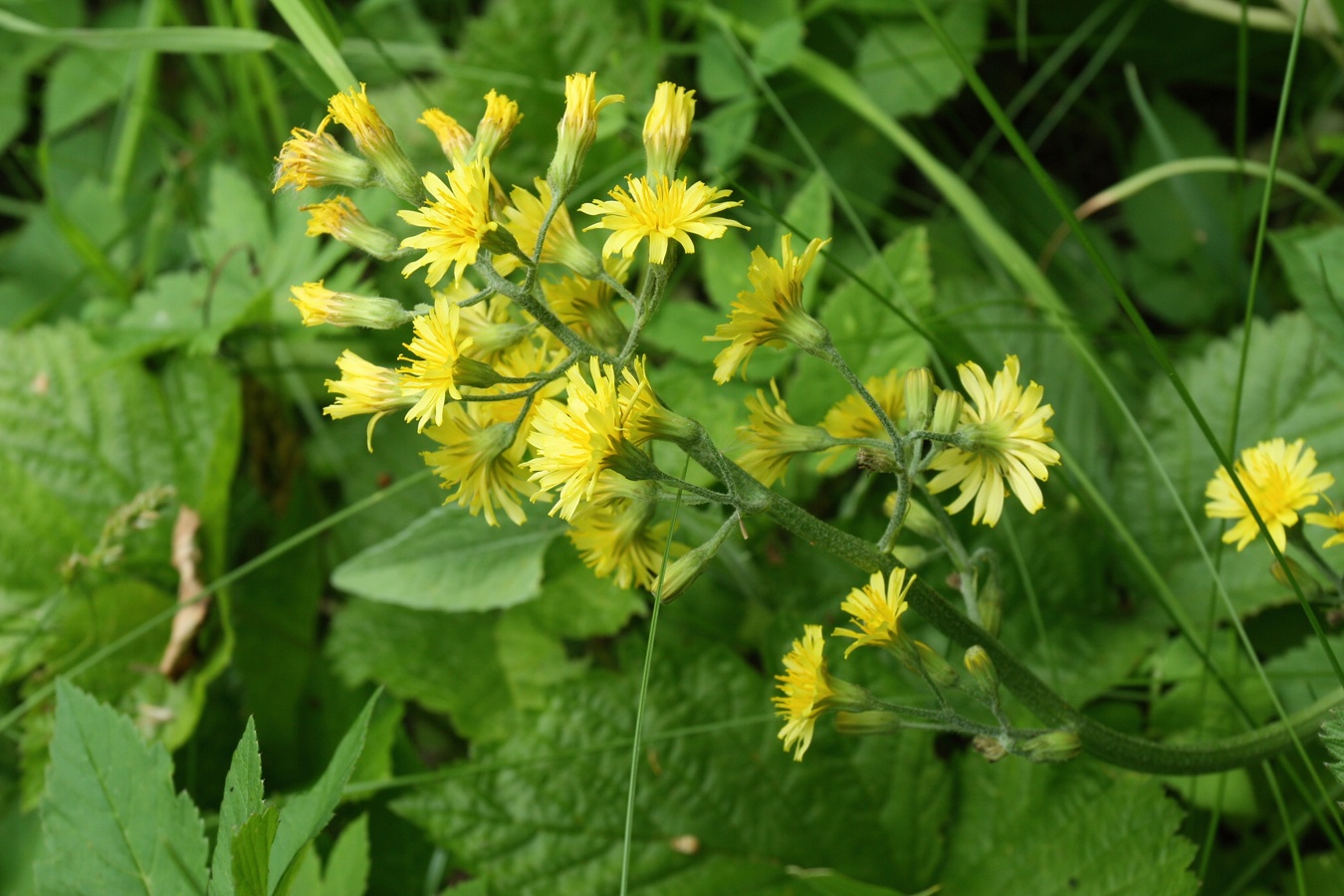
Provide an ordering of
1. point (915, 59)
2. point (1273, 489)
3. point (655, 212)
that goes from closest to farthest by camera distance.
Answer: point (655, 212) → point (1273, 489) → point (915, 59)

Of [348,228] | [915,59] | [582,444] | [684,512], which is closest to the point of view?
[582,444]

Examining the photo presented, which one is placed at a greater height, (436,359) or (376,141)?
(376,141)

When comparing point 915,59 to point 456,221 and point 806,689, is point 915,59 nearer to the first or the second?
point 456,221

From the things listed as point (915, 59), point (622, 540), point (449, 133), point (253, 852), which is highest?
point (915, 59)

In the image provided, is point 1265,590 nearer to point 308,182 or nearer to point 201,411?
point 308,182

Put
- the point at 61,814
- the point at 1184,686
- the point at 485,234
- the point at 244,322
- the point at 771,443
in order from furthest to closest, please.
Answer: the point at 244,322, the point at 1184,686, the point at 61,814, the point at 771,443, the point at 485,234

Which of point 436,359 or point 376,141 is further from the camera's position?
point 376,141

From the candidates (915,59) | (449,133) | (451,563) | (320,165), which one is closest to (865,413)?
(449,133)

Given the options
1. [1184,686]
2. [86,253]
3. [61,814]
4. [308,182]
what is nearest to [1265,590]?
[1184,686]
